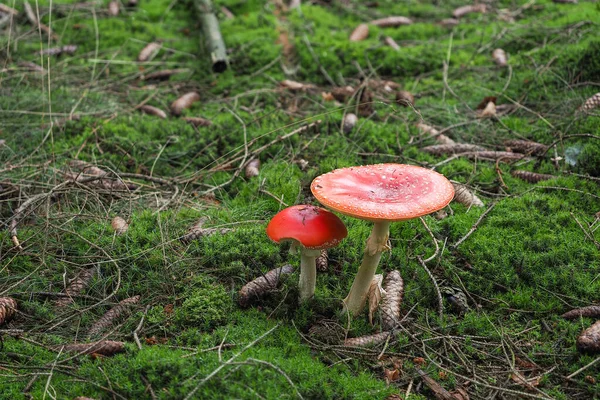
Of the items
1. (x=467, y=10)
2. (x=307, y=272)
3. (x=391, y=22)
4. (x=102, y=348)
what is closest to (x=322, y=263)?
(x=307, y=272)

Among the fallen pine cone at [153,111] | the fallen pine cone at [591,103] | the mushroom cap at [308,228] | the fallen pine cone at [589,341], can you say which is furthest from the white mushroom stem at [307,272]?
the fallen pine cone at [591,103]

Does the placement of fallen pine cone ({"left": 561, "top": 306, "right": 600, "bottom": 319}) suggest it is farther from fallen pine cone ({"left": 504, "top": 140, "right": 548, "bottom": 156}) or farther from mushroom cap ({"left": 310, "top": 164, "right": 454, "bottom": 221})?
fallen pine cone ({"left": 504, "top": 140, "right": 548, "bottom": 156})

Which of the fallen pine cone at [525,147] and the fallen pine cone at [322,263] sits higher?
the fallen pine cone at [525,147]

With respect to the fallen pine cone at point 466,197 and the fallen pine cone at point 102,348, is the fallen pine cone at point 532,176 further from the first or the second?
the fallen pine cone at point 102,348

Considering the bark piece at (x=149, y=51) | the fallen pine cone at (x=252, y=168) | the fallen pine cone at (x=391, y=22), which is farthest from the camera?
the fallen pine cone at (x=391, y=22)

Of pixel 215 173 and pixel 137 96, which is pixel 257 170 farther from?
pixel 137 96

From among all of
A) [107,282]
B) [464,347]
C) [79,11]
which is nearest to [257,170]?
[107,282]

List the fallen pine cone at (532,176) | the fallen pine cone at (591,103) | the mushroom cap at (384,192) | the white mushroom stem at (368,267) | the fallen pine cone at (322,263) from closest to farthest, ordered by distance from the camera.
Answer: the mushroom cap at (384,192) < the white mushroom stem at (368,267) < the fallen pine cone at (322,263) < the fallen pine cone at (532,176) < the fallen pine cone at (591,103)

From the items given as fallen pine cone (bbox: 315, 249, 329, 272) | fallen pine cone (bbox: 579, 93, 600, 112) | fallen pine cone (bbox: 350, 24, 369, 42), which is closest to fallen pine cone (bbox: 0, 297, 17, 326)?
fallen pine cone (bbox: 315, 249, 329, 272)

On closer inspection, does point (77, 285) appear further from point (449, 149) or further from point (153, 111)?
point (449, 149)
